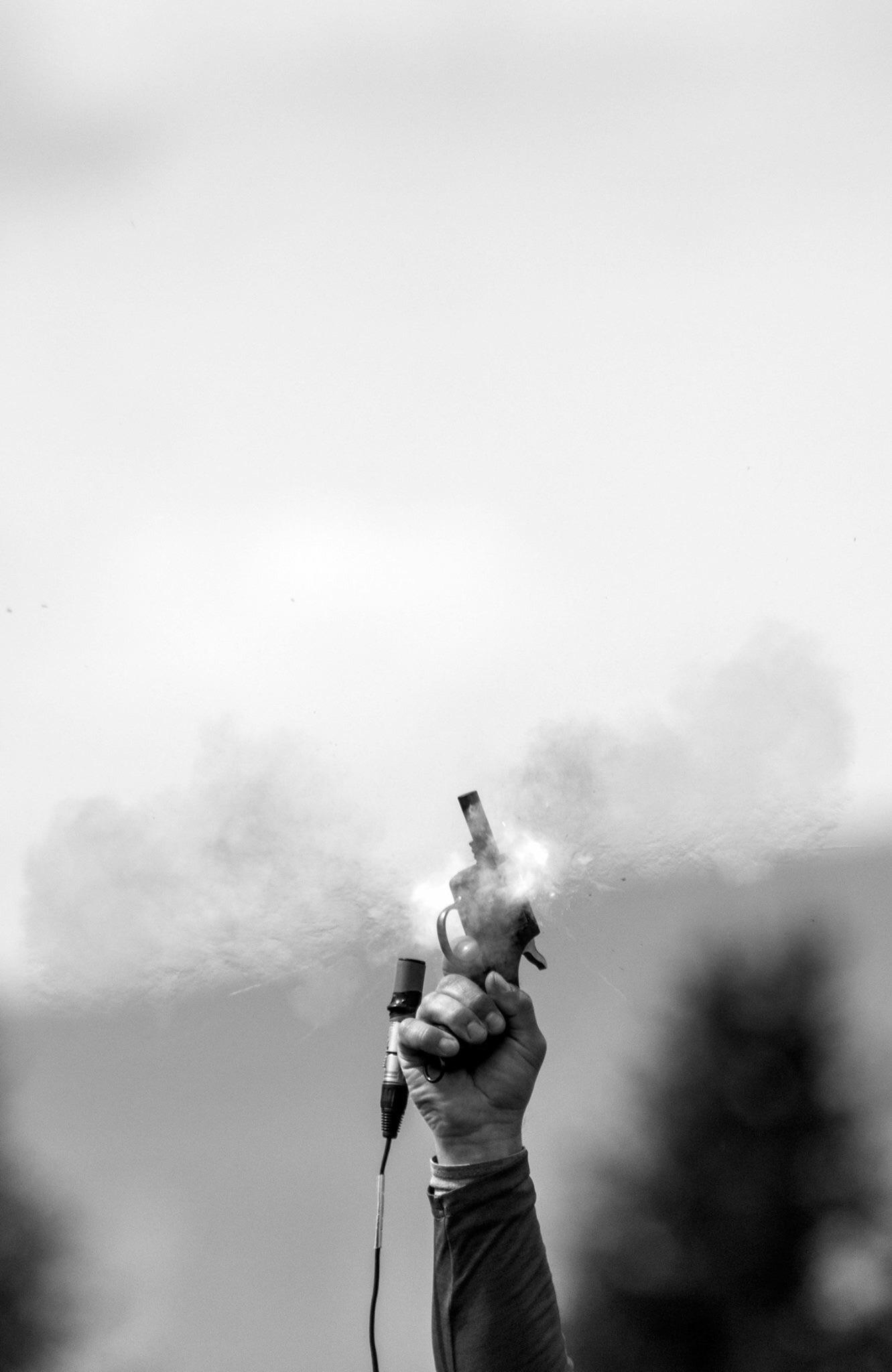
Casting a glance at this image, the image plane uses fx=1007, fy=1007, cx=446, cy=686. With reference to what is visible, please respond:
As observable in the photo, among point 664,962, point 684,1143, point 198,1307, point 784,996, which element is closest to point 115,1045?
point 198,1307

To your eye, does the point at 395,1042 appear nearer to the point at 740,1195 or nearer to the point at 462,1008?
the point at 462,1008

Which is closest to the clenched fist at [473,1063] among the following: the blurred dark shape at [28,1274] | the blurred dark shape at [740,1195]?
the blurred dark shape at [28,1274]

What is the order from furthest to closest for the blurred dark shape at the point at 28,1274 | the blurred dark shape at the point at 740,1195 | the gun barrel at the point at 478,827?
the blurred dark shape at the point at 740,1195
the blurred dark shape at the point at 28,1274
the gun barrel at the point at 478,827

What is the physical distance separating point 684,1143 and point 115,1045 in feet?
26.7

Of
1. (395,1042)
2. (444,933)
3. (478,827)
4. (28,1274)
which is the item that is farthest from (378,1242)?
(28,1274)

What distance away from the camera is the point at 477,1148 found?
2566 mm

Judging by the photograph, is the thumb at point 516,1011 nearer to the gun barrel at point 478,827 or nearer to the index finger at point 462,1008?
the index finger at point 462,1008

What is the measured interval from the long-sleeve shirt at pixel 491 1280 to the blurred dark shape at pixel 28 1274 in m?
9.09

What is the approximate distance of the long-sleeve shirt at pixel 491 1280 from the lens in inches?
92.6

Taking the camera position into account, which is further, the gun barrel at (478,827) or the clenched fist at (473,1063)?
the gun barrel at (478,827)

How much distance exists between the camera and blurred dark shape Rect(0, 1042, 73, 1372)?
992cm

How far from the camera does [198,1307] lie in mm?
8445

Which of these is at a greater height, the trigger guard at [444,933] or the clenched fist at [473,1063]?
the trigger guard at [444,933]

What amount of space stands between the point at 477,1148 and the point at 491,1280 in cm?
29
